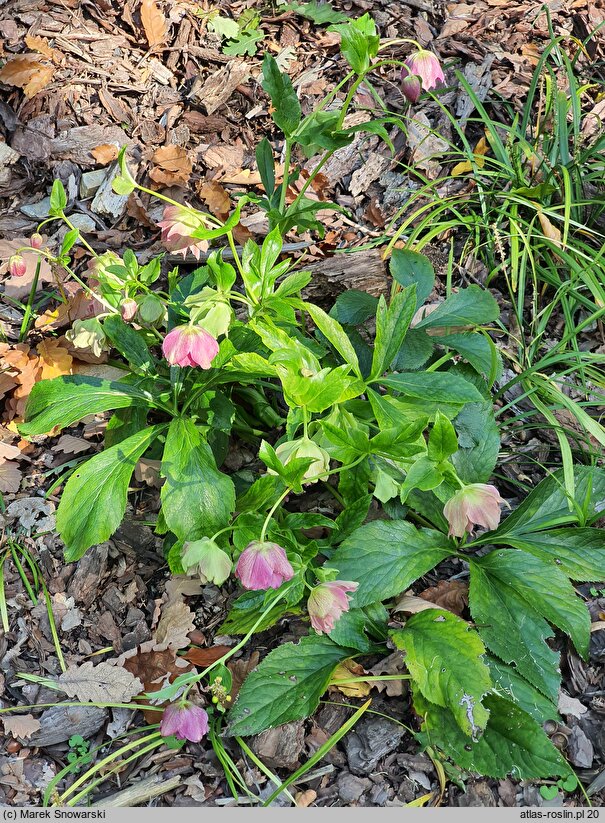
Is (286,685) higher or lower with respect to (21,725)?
higher

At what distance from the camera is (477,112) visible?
8.04 feet

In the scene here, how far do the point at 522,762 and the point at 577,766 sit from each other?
0.64ft

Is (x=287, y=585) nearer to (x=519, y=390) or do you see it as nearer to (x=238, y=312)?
(x=238, y=312)

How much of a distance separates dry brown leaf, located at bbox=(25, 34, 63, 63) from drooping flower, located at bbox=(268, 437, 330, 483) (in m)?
1.86

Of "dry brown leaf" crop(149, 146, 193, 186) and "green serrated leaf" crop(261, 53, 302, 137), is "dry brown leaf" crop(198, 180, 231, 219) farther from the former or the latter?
"green serrated leaf" crop(261, 53, 302, 137)

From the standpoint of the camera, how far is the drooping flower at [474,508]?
131 cm

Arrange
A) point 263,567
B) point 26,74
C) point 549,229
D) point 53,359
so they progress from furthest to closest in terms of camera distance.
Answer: point 26,74
point 549,229
point 53,359
point 263,567

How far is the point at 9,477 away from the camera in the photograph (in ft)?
5.98

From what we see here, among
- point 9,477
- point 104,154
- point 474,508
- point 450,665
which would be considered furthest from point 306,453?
point 104,154

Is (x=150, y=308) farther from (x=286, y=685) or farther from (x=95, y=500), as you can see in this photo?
(x=286, y=685)

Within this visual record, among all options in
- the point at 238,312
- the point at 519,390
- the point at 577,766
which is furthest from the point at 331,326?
the point at 577,766

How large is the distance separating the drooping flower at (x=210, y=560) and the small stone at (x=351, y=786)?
1.58 ft

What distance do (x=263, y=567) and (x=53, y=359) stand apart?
1.05 m

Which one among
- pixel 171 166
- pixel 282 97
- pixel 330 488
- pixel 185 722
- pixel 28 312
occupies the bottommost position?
pixel 185 722
